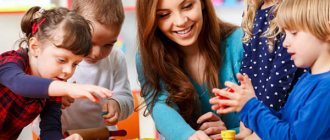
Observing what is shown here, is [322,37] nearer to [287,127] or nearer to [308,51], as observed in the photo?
[308,51]

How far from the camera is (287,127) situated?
107 cm

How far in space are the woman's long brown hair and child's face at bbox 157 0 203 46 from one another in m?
0.03

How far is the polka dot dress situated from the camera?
4.30 ft

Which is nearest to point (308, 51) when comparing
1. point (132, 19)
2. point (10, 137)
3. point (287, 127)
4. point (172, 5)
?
point (287, 127)

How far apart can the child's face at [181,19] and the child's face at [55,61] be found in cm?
34

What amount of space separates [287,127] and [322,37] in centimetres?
20

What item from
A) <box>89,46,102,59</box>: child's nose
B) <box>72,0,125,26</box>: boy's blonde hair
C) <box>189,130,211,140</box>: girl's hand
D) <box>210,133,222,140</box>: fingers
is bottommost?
<box>210,133,222,140</box>: fingers

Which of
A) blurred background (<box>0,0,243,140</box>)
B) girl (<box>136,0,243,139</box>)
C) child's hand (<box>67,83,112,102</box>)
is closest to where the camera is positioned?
child's hand (<box>67,83,112,102</box>)

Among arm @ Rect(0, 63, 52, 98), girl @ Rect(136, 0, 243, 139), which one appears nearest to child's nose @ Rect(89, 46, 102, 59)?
girl @ Rect(136, 0, 243, 139)

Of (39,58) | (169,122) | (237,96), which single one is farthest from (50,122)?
(237,96)

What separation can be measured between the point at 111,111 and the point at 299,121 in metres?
0.74

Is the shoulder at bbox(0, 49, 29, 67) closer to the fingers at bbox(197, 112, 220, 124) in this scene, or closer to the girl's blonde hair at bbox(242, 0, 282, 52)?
the fingers at bbox(197, 112, 220, 124)

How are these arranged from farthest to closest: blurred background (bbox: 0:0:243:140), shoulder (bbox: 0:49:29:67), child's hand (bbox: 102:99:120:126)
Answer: blurred background (bbox: 0:0:243:140) → child's hand (bbox: 102:99:120:126) → shoulder (bbox: 0:49:29:67)

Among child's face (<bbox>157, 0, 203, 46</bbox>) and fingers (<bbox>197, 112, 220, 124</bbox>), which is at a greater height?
child's face (<bbox>157, 0, 203, 46</bbox>)
